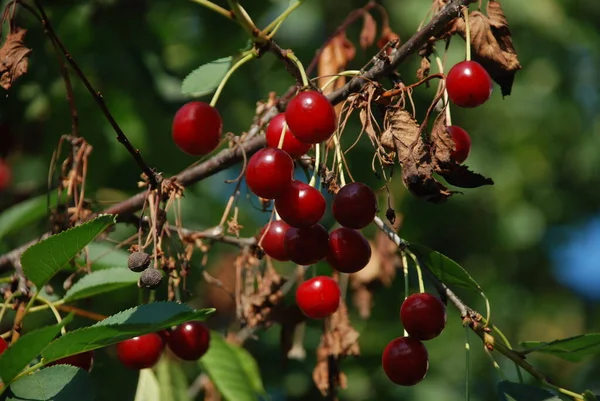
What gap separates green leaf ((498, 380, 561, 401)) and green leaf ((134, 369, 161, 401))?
1.01 meters

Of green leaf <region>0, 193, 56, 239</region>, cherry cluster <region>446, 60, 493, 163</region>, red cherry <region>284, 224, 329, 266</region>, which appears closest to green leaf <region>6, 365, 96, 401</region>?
red cherry <region>284, 224, 329, 266</region>

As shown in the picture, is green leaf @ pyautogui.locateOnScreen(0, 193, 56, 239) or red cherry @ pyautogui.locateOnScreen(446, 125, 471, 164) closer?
red cherry @ pyautogui.locateOnScreen(446, 125, 471, 164)

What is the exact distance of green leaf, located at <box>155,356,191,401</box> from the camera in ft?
7.54

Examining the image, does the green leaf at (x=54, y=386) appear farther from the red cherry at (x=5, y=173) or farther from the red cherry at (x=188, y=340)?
the red cherry at (x=5, y=173)

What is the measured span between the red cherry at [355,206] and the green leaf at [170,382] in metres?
1.03

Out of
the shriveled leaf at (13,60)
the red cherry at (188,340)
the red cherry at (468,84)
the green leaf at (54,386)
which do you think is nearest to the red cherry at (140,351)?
the red cherry at (188,340)

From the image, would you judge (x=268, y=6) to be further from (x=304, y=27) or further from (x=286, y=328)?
(x=286, y=328)

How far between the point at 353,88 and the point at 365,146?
5.37 ft

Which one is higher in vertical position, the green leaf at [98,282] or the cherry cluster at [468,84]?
the cherry cluster at [468,84]

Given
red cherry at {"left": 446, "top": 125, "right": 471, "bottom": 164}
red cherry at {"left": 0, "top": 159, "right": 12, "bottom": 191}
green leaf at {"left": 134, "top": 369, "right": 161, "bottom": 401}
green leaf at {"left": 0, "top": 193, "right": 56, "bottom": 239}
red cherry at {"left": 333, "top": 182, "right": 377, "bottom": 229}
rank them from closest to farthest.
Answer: red cherry at {"left": 333, "top": 182, "right": 377, "bottom": 229}, red cherry at {"left": 446, "top": 125, "right": 471, "bottom": 164}, green leaf at {"left": 134, "top": 369, "right": 161, "bottom": 401}, green leaf at {"left": 0, "top": 193, "right": 56, "bottom": 239}, red cherry at {"left": 0, "top": 159, "right": 12, "bottom": 191}

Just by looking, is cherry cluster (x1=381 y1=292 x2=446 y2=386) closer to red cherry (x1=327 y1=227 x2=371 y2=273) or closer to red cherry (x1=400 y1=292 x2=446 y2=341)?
red cherry (x1=400 y1=292 x2=446 y2=341)

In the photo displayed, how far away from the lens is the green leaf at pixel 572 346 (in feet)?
4.89

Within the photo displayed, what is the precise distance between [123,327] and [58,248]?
0.80ft

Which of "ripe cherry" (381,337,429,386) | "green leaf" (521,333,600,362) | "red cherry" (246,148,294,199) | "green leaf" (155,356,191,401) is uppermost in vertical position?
"red cherry" (246,148,294,199)
